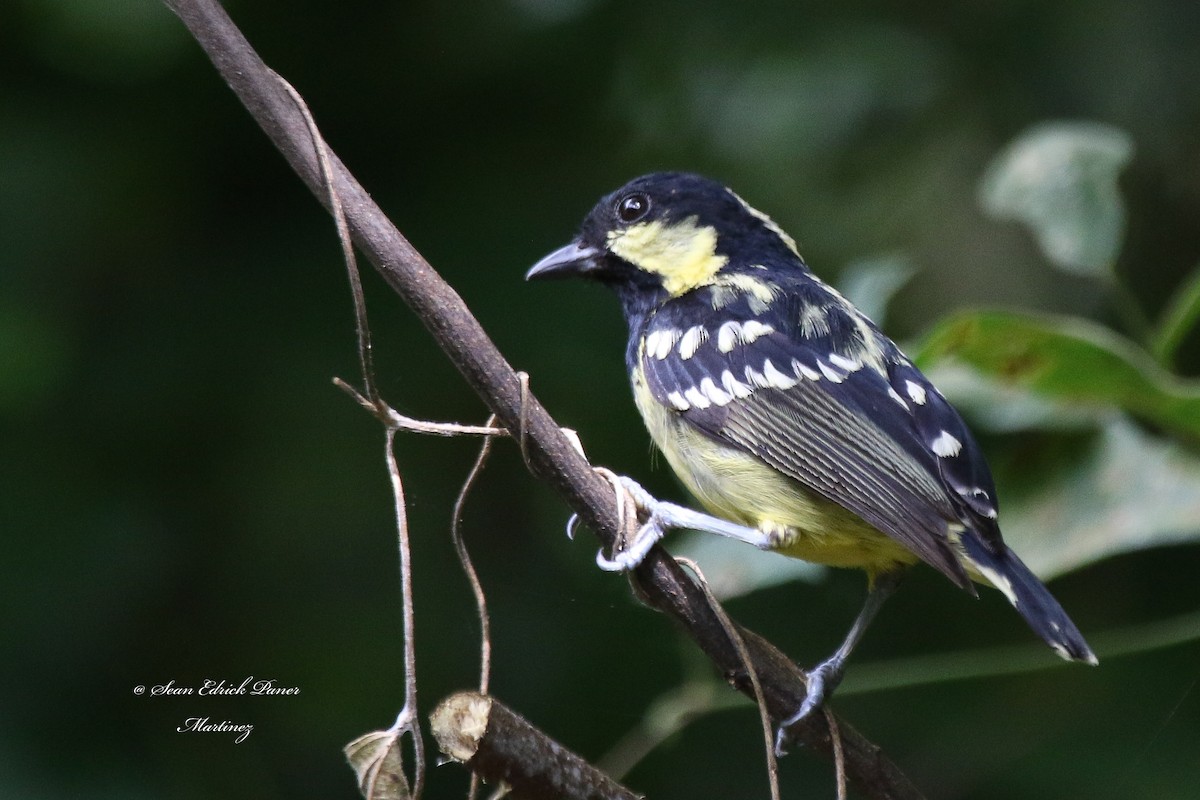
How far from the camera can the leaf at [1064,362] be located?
2373 mm

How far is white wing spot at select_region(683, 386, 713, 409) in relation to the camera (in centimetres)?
221

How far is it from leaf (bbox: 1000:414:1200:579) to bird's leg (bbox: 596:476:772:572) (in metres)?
0.72

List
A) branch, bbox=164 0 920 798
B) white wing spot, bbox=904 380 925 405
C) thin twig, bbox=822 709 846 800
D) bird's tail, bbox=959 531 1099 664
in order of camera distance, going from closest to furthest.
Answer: branch, bbox=164 0 920 798 → thin twig, bbox=822 709 846 800 → bird's tail, bbox=959 531 1099 664 → white wing spot, bbox=904 380 925 405

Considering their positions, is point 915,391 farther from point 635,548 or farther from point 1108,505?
point 635,548

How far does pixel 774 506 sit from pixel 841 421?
0.69ft

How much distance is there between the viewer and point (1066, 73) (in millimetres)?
3471

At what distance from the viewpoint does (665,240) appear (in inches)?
104

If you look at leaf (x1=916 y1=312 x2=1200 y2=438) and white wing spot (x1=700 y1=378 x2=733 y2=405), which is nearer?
white wing spot (x1=700 y1=378 x2=733 y2=405)

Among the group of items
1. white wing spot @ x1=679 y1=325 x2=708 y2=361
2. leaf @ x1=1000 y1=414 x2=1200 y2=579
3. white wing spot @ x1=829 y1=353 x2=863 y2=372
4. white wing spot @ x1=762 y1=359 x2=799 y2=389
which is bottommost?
leaf @ x1=1000 y1=414 x2=1200 y2=579

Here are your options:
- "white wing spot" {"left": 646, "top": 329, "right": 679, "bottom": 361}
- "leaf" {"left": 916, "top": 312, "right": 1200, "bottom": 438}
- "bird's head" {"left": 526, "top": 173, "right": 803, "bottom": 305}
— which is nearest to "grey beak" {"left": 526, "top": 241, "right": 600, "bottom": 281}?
"bird's head" {"left": 526, "top": 173, "right": 803, "bottom": 305}

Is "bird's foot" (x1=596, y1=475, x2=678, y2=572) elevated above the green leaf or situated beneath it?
elevated above

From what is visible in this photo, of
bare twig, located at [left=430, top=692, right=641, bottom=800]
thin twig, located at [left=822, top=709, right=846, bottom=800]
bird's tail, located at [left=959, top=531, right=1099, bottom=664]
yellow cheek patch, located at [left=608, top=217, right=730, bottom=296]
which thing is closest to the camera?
bare twig, located at [left=430, top=692, right=641, bottom=800]

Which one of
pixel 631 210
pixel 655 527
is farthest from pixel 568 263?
pixel 655 527

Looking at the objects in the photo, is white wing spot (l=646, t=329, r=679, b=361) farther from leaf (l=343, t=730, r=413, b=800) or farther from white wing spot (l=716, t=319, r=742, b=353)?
leaf (l=343, t=730, r=413, b=800)
